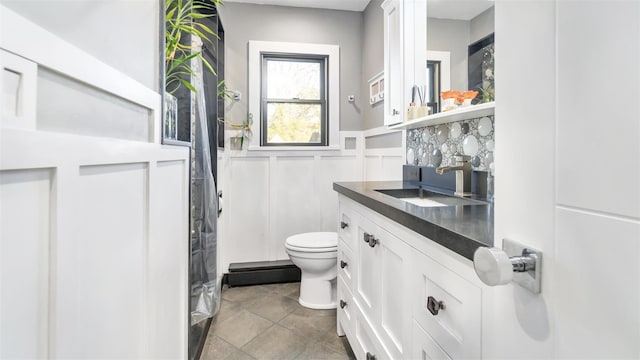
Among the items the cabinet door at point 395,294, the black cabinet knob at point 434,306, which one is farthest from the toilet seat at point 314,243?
the black cabinet knob at point 434,306

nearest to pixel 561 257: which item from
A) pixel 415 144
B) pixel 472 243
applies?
pixel 472 243

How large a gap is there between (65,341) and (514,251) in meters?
0.74

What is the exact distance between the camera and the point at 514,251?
1.53 feet

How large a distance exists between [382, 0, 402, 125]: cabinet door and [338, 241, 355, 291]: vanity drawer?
85 centimetres

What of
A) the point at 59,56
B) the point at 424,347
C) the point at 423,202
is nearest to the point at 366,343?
the point at 424,347

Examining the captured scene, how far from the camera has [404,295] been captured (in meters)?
1.05

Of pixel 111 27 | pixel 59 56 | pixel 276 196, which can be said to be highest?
pixel 111 27

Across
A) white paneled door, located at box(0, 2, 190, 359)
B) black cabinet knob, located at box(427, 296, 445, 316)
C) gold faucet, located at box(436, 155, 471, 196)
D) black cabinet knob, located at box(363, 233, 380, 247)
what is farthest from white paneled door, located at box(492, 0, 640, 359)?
gold faucet, located at box(436, 155, 471, 196)

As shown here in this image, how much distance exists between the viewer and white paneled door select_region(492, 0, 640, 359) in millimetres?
317

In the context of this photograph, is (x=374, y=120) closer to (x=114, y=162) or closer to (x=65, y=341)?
(x=114, y=162)

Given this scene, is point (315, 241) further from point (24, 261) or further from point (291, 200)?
point (24, 261)

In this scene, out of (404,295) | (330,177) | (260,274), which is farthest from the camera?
(330,177)

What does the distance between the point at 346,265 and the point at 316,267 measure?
0.52m

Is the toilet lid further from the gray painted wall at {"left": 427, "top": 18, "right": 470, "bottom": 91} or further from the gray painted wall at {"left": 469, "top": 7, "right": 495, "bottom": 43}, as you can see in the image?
the gray painted wall at {"left": 469, "top": 7, "right": 495, "bottom": 43}
